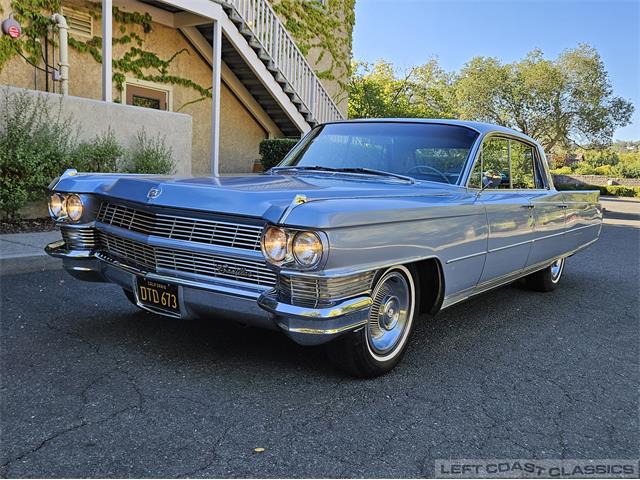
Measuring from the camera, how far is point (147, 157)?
867cm

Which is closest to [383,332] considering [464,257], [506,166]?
[464,257]

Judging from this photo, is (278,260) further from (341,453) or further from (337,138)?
(337,138)

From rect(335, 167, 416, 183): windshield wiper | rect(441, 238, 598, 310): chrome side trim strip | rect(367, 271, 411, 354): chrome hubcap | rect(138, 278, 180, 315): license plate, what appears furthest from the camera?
rect(335, 167, 416, 183): windshield wiper

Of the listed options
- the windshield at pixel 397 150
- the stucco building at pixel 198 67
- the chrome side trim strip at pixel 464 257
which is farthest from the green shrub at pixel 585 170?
the chrome side trim strip at pixel 464 257

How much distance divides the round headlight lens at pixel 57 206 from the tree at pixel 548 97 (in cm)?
4265

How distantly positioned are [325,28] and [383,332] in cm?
1412

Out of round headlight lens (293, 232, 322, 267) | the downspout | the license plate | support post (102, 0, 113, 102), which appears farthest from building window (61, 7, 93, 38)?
round headlight lens (293, 232, 322, 267)

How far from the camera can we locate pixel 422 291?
12.1ft

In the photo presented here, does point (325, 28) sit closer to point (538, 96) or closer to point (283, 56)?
point (283, 56)

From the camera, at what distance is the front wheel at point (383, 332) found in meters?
3.04

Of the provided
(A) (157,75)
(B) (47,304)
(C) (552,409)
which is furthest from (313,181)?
(A) (157,75)

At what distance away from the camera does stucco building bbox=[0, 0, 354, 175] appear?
31.6 ft

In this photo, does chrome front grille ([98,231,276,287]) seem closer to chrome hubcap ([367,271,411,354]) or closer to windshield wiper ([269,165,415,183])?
chrome hubcap ([367,271,411,354])

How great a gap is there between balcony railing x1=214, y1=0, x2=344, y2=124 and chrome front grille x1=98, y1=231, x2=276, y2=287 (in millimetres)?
Result: 8647
